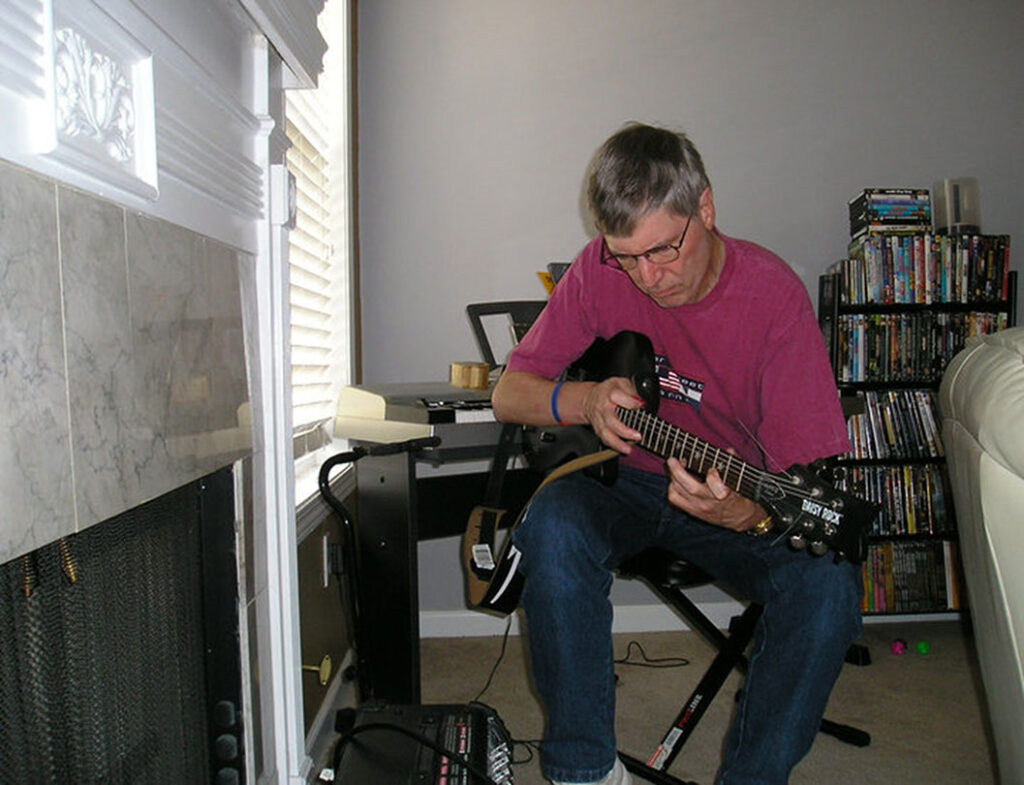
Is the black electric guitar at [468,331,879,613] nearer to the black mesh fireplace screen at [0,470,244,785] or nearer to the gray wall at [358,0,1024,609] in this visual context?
the black mesh fireplace screen at [0,470,244,785]

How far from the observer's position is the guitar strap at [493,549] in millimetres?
1464

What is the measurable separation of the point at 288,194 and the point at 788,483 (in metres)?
0.88

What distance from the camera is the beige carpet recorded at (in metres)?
1.71

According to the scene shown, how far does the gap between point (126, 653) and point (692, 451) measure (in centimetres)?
88

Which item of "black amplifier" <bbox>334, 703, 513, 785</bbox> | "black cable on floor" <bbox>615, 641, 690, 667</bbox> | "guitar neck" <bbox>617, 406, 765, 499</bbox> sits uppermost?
"guitar neck" <bbox>617, 406, 765, 499</bbox>

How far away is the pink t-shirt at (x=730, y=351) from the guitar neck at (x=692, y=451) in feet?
0.27

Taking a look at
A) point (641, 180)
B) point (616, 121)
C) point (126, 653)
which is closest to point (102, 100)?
point (126, 653)

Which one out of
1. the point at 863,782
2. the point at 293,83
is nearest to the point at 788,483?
the point at 863,782

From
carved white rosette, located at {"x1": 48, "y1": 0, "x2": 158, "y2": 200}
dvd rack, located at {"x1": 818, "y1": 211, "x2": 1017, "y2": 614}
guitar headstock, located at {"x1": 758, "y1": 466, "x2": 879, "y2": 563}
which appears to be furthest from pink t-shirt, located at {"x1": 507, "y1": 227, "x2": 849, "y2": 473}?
dvd rack, located at {"x1": 818, "y1": 211, "x2": 1017, "y2": 614}

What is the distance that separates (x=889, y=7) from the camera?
103 inches

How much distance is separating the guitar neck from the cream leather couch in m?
0.29

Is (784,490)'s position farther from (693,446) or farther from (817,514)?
(693,446)

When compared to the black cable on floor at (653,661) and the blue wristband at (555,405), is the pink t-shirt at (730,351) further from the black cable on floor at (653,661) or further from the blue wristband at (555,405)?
the black cable on floor at (653,661)

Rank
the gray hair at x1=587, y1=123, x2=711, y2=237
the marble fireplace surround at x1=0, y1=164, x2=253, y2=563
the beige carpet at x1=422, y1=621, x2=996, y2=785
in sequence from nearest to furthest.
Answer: the marble fireplace surround at x1=0, y1=164, x2=253, y2=563 < the gray hair at x1=587, y1=123, x2=711, y2=237 < the beige carpet at x1=422, y1=621, x2=996, y2=785
